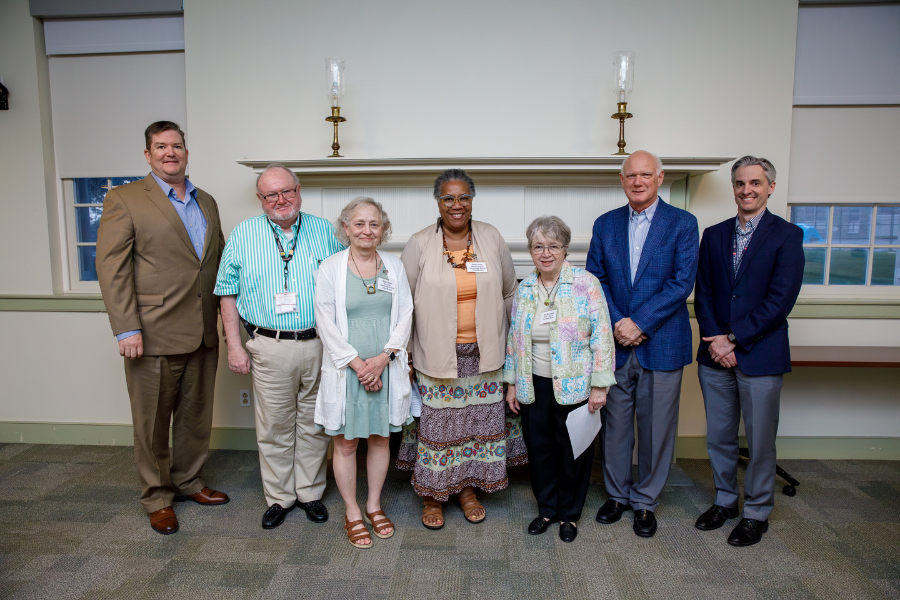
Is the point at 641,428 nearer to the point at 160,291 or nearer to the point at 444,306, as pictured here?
the point at 444,306

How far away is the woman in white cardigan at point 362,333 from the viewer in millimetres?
2262

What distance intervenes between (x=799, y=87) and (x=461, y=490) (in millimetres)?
3230

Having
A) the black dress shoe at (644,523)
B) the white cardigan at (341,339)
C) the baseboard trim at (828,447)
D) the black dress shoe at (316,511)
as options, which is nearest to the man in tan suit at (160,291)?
the black dress shoe at (316,511)

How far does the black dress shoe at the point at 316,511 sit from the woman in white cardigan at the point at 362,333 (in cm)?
23

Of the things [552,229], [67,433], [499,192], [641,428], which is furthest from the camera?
[67,433]

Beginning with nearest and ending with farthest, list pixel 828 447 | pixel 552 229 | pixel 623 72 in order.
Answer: pixel 552 229 → pixel 623 72 → pixel 828 447

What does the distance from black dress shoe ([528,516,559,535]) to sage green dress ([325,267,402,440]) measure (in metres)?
0.84

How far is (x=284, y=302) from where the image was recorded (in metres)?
2.40

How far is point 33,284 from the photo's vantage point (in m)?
3.60

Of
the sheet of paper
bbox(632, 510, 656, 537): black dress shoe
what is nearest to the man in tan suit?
the sheet of paper

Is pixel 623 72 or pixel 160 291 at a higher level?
pixel 623 72

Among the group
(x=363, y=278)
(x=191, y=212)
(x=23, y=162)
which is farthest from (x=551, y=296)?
(x=23, y=162)

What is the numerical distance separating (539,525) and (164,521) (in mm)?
1835

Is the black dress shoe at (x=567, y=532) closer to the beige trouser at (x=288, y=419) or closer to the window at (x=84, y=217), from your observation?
the beige trouser at (x=288, y=419)
